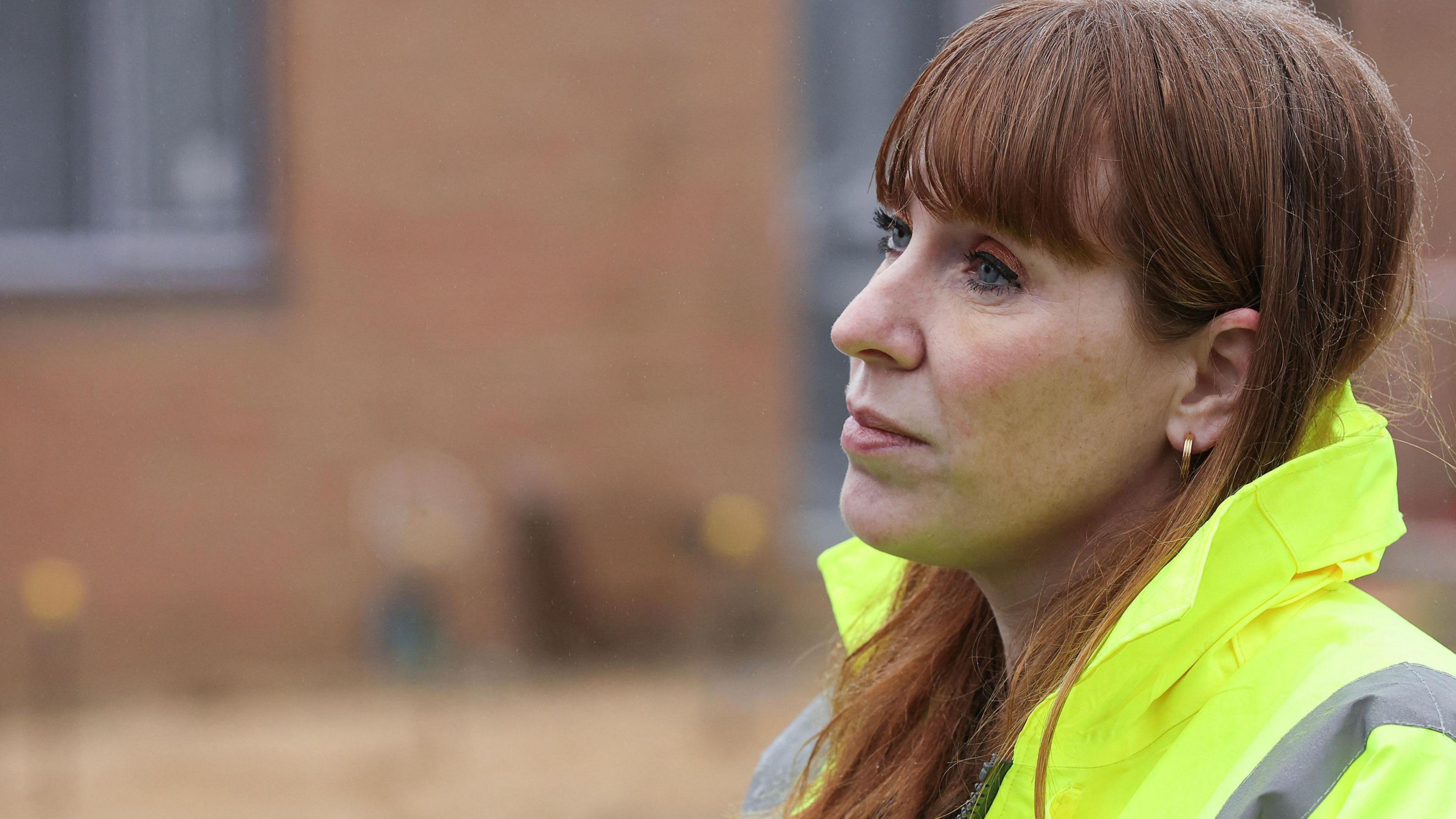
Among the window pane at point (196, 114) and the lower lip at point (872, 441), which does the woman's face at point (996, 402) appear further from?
the window pane at point (196, 114)

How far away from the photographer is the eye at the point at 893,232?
2.77 feet

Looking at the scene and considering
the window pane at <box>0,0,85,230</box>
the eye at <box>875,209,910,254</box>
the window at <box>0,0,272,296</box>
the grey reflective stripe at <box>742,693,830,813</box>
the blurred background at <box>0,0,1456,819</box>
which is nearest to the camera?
the eye at <box>875,209,910,254</box>

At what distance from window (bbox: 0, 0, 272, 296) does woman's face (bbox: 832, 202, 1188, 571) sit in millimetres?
2623

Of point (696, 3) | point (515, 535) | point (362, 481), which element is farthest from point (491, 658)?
point (696, 3)

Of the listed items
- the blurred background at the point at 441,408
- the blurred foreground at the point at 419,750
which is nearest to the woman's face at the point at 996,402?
the blurred foreground at the point at 419,750

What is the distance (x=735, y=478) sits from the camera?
200 inches

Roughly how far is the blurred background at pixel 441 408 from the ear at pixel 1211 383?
139 inches

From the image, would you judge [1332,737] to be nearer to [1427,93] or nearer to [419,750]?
[1427,93]

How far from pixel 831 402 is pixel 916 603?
4173 mm

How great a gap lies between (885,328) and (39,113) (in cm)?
198

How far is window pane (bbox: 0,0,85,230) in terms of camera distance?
151 cm

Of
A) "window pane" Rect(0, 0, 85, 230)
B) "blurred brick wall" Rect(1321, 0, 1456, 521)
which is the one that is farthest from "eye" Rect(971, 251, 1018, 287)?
"blurred brick wall" Rect(1321, 0, 1456, 521)

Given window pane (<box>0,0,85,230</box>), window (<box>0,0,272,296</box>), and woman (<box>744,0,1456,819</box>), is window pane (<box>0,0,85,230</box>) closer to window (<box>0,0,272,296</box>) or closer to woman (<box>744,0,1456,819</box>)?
window (<box>0,0,272,296</box>)

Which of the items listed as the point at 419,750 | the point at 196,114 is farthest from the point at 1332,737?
the point at 419,750
